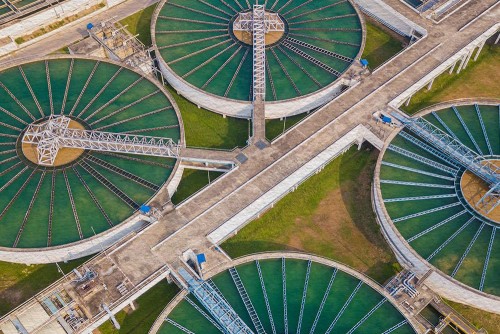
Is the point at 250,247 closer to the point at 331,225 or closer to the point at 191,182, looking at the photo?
the point at 331,225

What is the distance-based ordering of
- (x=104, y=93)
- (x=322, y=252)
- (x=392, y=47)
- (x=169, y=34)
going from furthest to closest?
1. (x=392, y=47)
2. (x=169, y=34)
3. (x=104, y=93)
4. (x=322, y=252)

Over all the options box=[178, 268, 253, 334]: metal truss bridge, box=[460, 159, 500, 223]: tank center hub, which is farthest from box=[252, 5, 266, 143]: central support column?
box=[460, 159, 500, 223]: tank center hub

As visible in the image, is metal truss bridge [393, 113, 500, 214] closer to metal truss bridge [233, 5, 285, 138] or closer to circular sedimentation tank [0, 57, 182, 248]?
metal truss bridge [233, 5, 285, 138]

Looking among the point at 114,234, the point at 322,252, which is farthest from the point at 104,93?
the point at 322,252

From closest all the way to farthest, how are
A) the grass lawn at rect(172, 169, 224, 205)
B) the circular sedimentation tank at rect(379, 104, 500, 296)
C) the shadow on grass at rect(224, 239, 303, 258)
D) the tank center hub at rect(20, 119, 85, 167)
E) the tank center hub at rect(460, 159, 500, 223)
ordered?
the circular sedimentation tank at rect(379, 104, 500, 296)
the tank center hub at rect(460, 159, 500, 223)
the tank center hub at rect(20, 119, 85, 167)
the shadow on grass at rect(224, 239, 303, 258)
the grass lawn at rect(172, 169, 224, 205)

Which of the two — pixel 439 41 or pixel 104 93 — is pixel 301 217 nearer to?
pixel 104 93

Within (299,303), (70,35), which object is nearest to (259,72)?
(299,303)
